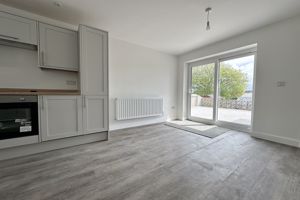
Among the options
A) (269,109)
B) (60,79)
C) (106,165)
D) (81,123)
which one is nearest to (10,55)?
(60,79)

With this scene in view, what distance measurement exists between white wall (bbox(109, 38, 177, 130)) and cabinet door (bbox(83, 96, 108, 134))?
697mm

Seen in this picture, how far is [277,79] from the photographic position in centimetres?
276

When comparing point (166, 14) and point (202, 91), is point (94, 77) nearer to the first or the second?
point (166, 14)

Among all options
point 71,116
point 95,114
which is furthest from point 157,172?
point 71,116

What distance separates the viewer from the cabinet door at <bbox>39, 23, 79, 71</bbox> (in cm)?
235

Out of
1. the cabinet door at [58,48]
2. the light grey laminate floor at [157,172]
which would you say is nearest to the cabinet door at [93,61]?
the cabinet door at [58,48]

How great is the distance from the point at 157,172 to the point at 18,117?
7.21 feet

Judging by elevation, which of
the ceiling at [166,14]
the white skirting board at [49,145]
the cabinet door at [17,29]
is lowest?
the white skirting board at [49,145]

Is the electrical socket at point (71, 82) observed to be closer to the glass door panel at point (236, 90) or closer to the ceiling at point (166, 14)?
the ceiling at point (166, 14)

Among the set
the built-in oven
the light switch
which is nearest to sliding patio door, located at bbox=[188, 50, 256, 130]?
the light switch

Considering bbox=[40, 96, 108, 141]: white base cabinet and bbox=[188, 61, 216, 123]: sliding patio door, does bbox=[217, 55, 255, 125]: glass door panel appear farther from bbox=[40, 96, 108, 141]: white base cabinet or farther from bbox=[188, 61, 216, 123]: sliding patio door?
bbox=[40, 96, 108, 141]: white base cabinet

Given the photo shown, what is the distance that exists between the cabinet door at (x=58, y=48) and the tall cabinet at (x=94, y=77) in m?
0.28

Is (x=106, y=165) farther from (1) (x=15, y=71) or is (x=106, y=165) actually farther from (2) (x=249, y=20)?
(2) (x=249, y=20)

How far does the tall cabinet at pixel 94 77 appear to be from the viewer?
251 centimetres
